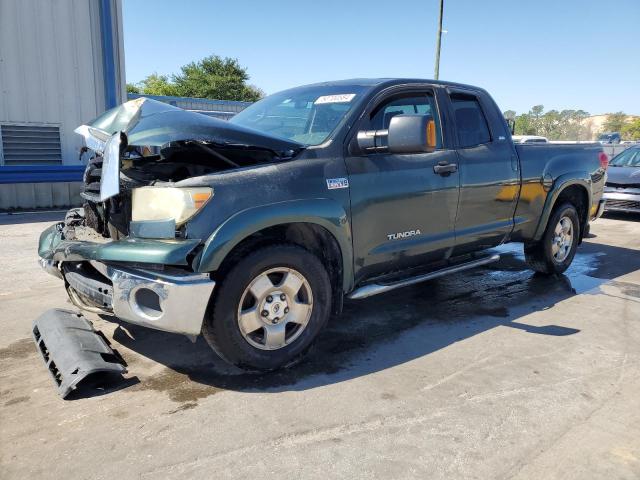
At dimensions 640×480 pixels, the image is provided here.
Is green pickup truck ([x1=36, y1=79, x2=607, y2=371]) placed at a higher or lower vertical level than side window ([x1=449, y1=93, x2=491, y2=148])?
lower

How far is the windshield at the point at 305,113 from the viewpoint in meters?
3.80

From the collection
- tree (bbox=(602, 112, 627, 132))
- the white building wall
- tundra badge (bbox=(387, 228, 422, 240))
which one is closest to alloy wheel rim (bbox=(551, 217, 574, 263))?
tundra badge (bbox=(387, 228, 422, 240))

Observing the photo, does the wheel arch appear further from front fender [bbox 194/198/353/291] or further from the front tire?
the front tire

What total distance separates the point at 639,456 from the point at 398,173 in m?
2.25

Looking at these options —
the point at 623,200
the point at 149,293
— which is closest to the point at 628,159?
the point at 623,200

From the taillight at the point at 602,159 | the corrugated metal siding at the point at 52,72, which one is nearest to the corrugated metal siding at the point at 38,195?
the corrugated metal siding at the point at 52,72

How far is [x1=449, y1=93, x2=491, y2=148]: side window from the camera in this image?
14.9 ft

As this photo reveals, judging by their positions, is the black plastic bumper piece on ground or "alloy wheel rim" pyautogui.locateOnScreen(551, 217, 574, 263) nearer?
the black plastic bumper piece on ground

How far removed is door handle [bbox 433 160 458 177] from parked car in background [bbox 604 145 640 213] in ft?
25.0

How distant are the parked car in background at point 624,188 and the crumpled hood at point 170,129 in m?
9.08

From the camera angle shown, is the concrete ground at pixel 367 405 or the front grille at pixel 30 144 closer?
the concrete ground at pixel 367 405

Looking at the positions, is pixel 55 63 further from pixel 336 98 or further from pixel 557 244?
pixel 557 244

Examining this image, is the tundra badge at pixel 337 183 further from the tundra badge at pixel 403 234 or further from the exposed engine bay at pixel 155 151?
the tundra badge at pixel 403 234

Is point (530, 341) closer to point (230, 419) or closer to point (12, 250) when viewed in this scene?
point (230, 419)
